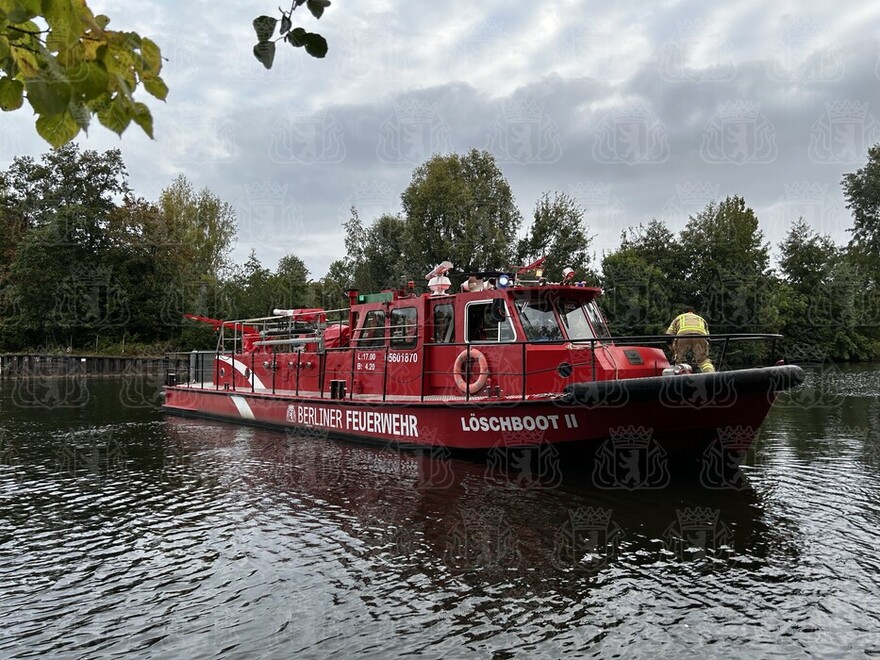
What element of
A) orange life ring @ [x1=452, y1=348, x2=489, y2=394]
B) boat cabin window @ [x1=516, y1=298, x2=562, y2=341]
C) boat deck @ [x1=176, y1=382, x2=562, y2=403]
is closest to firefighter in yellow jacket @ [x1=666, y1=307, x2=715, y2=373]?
boat cabin window @ [x1=516, y1=298, x2=562, y2=341]

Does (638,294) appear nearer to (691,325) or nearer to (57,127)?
(691,325)

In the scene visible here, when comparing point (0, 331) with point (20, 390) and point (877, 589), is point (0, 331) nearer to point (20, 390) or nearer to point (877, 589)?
point (20, 390)

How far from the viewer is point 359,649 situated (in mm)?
4664

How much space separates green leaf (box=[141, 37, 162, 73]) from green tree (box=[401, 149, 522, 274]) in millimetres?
37703

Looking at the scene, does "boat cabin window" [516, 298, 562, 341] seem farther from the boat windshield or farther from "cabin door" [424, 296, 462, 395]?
"cabin door" [424, 296, 462, 395]

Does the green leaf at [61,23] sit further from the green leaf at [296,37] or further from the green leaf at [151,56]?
the green leaf at [296,37]

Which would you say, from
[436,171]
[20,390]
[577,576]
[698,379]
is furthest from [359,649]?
[436,171]

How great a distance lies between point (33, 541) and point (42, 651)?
2906 mm

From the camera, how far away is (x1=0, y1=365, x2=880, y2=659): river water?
486 cm

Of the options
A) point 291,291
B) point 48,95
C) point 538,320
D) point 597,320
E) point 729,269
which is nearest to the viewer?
point 48,95

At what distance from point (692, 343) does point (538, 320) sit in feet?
7.88

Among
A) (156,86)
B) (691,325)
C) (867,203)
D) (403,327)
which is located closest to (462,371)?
(403,327)

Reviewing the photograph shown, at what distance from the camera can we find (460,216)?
135 feet

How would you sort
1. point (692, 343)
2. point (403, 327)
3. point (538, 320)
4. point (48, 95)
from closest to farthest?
point (48, 95) < point (692, 343) < point (538, 320) < point (403, 327)
